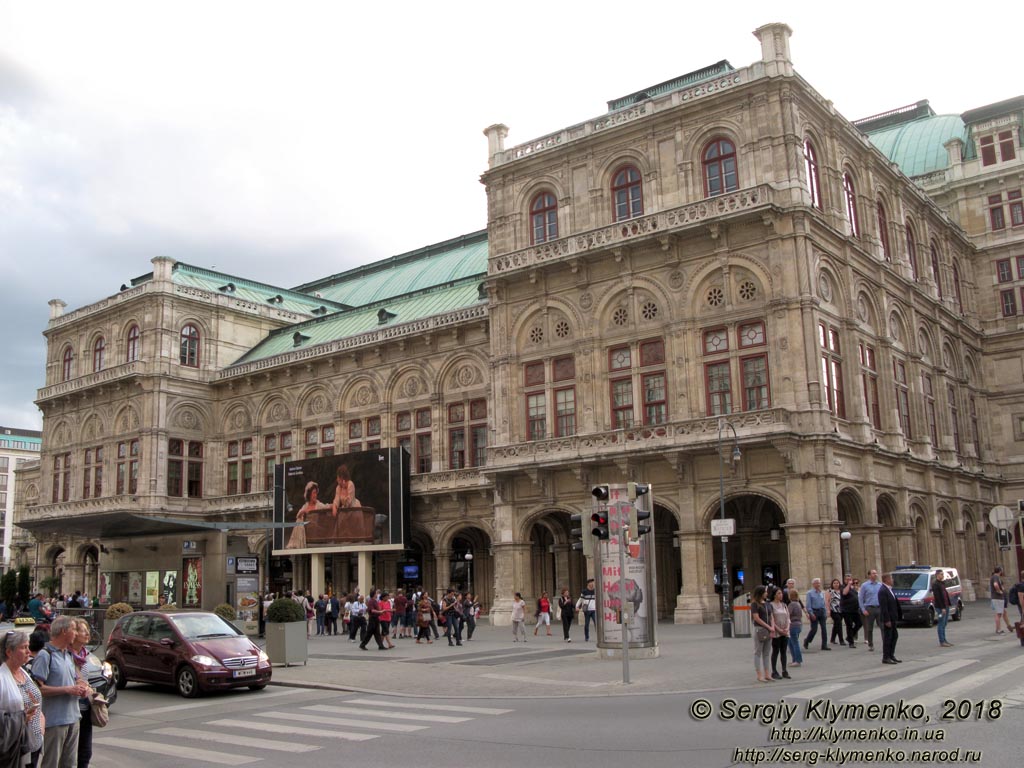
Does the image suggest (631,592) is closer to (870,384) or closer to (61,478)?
(870,384)

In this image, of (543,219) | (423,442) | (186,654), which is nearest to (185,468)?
(423,442)

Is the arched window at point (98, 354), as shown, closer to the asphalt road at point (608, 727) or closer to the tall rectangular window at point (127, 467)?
the tall rectangular window at point (127, 467)

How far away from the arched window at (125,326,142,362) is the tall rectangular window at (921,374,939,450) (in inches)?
1784

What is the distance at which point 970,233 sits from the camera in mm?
54750

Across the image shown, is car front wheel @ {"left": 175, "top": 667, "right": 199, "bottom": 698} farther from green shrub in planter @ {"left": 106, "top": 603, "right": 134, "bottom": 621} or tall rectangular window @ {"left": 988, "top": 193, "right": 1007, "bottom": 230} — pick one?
tall rectangular window @ {"left": 988, "top": 193, "right": 1007, "bottom": 230}

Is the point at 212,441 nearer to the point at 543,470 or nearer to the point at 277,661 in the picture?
the point at 543,470

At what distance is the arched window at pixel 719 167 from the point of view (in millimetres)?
36906

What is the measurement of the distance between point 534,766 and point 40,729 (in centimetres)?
502

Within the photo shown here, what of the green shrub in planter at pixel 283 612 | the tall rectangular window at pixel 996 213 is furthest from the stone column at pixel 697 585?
the tall rectangular window at pixel 996 213

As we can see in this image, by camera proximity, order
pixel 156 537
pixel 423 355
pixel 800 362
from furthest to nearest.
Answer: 1. pixel 423 355
2. pixel 800 362
3. pixel 156 537

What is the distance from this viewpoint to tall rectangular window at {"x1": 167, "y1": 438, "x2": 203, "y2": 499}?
5772cm

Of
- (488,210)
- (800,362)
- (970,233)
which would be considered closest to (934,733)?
(800,362)

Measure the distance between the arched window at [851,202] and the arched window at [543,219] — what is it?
12168 millimetres

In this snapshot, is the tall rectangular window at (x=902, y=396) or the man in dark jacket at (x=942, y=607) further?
the tall rectangular window at (x=902, y=396)
